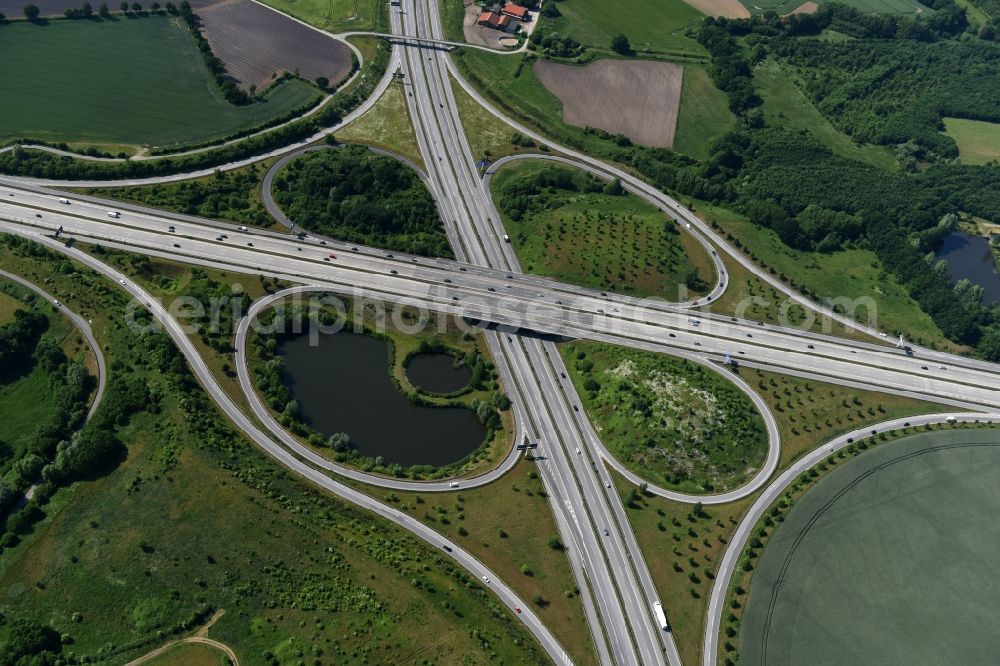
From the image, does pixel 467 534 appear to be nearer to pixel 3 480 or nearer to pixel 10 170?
pixel 3 480

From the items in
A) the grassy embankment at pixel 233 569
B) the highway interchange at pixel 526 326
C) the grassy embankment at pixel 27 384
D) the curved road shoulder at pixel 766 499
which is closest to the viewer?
the grassy embankment at pixel 233 569

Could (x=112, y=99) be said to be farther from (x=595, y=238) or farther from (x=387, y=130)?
(x=595, y=238)

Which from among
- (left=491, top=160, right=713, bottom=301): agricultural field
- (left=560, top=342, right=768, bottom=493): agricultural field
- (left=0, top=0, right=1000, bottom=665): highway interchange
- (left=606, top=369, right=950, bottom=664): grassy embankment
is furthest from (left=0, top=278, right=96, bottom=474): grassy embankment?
(left=606, top=369, right=950, bottom=664): grassy embankment

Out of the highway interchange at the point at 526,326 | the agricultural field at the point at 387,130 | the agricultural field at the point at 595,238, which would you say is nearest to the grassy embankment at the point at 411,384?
the highway interchange at the point at 526,326

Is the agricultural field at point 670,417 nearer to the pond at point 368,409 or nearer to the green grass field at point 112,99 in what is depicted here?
the pond at point 368,409

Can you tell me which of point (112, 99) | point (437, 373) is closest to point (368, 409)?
point (437, 373)

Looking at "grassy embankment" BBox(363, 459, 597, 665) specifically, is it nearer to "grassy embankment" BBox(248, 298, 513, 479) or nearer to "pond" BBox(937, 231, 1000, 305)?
"grassy embankment" BBox(248, 298, 513, 479)
